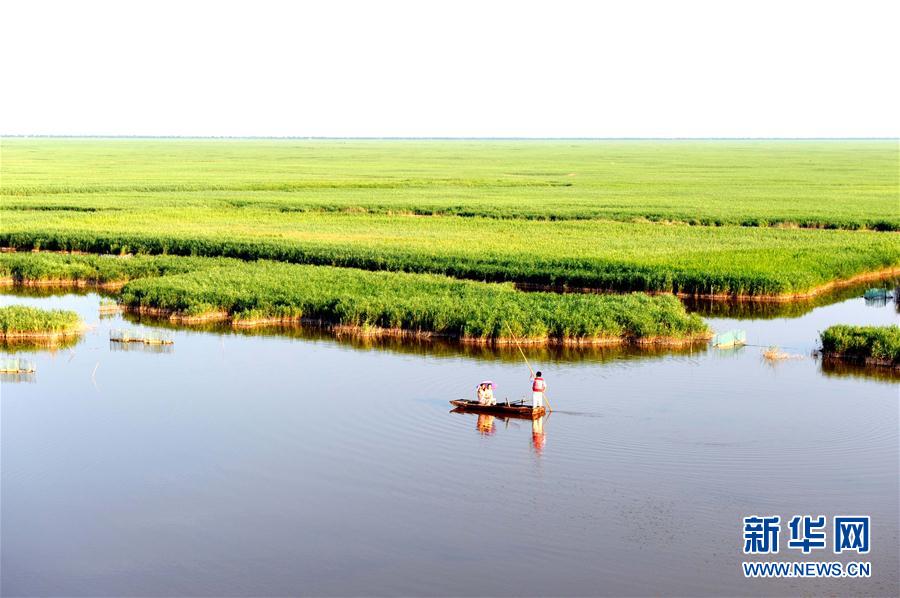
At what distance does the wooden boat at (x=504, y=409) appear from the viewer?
20.0 metres

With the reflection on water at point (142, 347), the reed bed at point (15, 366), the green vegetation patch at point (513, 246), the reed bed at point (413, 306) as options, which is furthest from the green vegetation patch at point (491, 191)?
the reed bed at point (15, 366)

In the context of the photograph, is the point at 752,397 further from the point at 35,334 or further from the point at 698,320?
the point at 35,334

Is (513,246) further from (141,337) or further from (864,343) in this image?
(864,343)

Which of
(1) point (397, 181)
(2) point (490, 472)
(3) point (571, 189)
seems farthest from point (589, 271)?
(1) point (397, 181)

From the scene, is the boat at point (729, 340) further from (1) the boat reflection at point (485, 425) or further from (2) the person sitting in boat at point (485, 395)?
(1) the boat reflection at point (485, 425)

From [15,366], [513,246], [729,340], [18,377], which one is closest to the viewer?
[18,377]

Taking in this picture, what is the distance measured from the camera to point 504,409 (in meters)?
20.1

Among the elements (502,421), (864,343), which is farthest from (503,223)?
(502,421)

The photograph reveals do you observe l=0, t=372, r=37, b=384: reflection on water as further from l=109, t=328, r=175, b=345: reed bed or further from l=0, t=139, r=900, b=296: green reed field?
l=0, t=139, r=900, b=296: green reed field

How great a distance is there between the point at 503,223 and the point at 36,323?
94.8ft

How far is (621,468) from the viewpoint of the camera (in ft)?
57.2

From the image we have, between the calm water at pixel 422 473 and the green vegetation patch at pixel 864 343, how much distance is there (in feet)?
2.29

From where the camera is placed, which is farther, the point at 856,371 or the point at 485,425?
the point at 856,371

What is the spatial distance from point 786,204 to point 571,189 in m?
19.1
